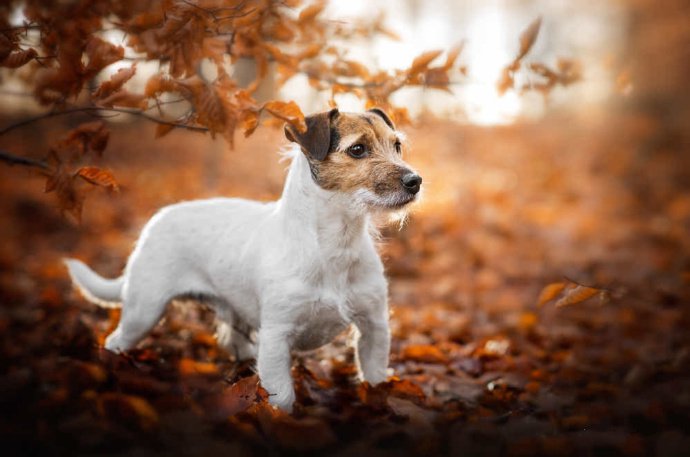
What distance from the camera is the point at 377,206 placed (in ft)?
10.9

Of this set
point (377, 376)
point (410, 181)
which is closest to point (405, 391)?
point (377, 376)

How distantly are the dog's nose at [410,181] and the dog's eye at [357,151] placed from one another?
0.30 meters

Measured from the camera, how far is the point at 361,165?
11.1 feet

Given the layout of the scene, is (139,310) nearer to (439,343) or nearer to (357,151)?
(357,151)

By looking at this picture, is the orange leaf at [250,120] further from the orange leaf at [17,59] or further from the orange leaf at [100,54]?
the orange leaf at [17,59]

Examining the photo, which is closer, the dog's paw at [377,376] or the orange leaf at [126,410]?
the orange leaf at [126,410]

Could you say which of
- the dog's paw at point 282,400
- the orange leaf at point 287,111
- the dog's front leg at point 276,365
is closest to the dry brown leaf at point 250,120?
the orange leaf at point 287,111

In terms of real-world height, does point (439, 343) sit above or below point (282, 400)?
above

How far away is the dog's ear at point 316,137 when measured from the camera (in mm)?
3301

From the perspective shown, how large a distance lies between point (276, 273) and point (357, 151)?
88 centimetres

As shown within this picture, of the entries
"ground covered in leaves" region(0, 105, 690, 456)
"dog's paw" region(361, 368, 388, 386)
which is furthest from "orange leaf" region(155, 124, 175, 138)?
"dog's paw" region(361, 368, 388, 386)

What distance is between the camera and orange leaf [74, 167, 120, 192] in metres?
3.20

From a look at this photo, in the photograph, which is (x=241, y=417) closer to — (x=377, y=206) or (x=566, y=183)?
(x=377, y=206)

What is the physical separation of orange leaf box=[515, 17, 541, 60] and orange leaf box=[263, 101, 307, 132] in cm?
141
